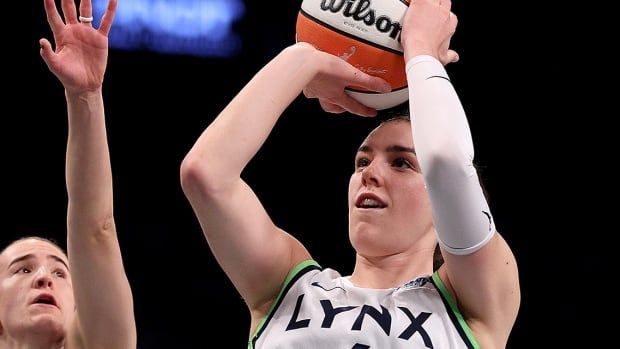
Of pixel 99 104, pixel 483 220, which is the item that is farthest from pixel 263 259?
pixel 99 104

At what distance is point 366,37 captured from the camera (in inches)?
98.1

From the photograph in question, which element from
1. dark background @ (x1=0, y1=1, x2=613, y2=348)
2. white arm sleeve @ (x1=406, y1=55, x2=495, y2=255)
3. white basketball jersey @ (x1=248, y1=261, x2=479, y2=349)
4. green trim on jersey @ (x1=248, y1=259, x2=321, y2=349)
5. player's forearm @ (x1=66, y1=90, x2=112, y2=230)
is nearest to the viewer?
white arm sleeve @ (x1=406, y1=55, x2=495, y2=255)

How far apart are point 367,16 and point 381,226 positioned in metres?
0.53

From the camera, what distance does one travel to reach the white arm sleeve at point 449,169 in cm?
221

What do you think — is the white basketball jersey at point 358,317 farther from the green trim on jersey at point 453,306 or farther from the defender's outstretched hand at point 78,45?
the defender's outstretched hand at point 78,45

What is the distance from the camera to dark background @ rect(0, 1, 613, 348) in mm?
5973

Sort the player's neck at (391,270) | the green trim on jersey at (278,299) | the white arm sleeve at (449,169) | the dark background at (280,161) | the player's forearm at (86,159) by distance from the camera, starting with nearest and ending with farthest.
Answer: the white arm sleeve at (449,169)
the green trim on jersey at (278,299)
the player's neck at (391,270)
the player's forearm at (86,159)
the dark background at (280,161)

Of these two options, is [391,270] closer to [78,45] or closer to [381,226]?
[381,226]

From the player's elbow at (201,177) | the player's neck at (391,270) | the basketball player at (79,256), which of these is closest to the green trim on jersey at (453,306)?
the player's neck at (391,270)

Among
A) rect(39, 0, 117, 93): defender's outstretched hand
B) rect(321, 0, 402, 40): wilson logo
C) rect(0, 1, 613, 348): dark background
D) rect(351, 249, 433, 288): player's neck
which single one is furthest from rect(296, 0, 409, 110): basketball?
rect(0, 1, 613, 348): dark background

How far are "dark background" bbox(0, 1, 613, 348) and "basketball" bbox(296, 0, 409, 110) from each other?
347 cm

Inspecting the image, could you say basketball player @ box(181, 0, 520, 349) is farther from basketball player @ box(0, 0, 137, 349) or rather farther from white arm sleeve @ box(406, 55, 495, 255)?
basketball player @ box(0, 0, 137, 349)

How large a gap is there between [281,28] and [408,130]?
3.68 metres

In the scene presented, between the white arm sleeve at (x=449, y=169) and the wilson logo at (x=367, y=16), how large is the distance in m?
0.22
